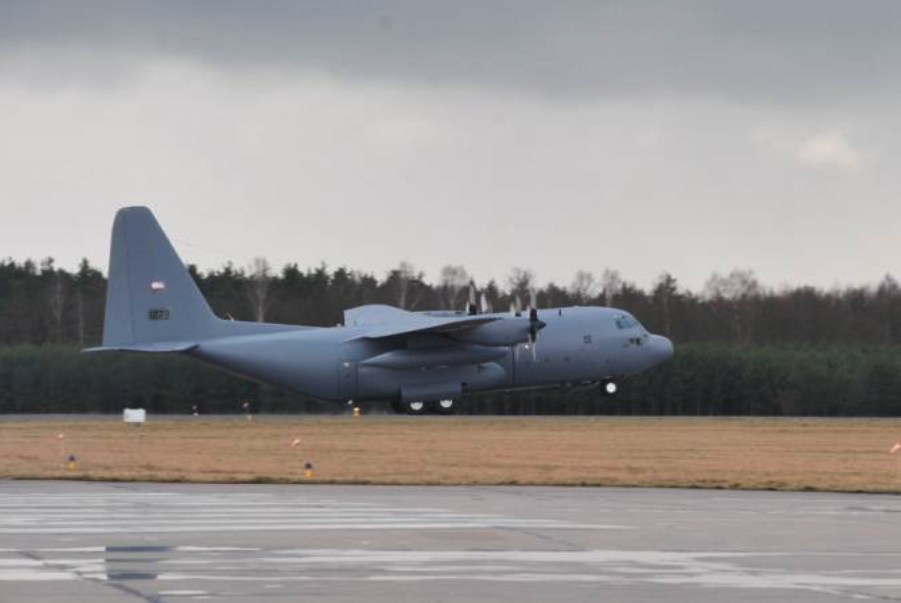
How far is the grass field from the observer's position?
3161cm

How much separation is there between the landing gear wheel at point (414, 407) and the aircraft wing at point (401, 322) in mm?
3075

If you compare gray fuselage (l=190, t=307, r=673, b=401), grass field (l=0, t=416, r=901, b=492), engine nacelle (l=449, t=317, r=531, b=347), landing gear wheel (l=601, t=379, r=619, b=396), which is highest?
engine nacelle (l=449, t=317, r=531, b=347)

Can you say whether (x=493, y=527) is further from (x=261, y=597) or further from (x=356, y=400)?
(x=356, y=400)

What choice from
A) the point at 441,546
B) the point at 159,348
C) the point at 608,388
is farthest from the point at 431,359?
the point at 441,546

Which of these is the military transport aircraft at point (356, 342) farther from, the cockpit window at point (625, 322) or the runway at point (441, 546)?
the runway at point (441, 546)

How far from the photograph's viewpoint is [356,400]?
57219 millimetres

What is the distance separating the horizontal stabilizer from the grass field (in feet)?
8.57

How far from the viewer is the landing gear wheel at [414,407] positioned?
5773 cm

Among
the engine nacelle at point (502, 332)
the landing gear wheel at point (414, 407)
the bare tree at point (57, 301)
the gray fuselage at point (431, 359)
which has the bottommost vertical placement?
the landing gear wheel at point (414, 407)

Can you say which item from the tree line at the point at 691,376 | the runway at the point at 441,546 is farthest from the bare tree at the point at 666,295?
the runway at the point at 441,546

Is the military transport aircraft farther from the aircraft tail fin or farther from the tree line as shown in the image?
the tree line

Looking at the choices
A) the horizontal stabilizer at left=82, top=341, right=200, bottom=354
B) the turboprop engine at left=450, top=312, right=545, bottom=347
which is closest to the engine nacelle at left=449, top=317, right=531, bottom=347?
the turboprop engine at left=450, top=312, right=545, bottom=347

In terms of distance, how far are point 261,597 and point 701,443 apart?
1287 inches

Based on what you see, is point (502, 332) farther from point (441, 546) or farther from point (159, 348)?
point (441, 546)
